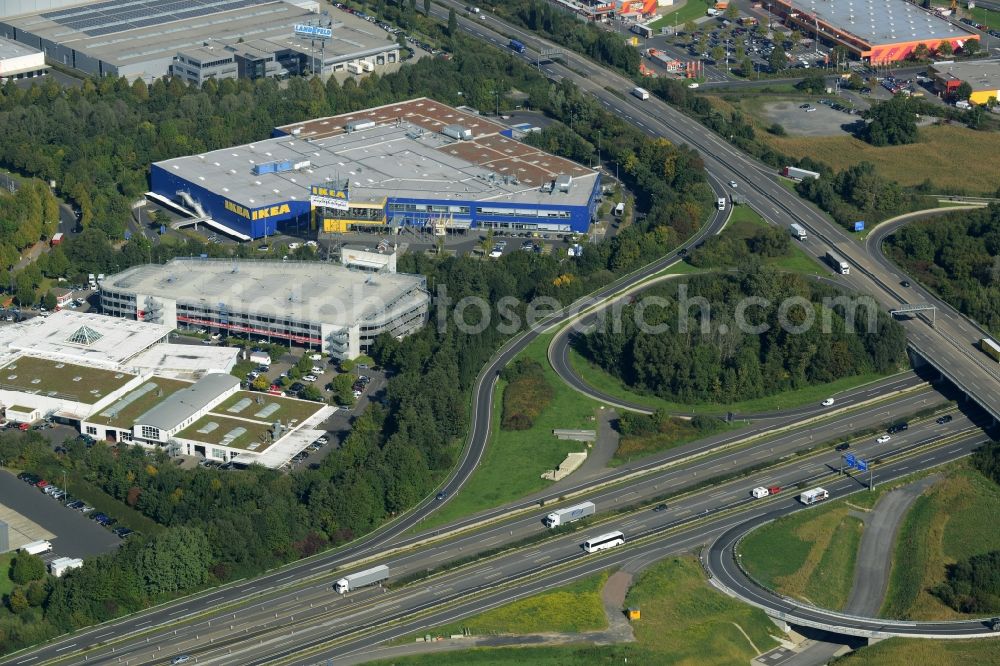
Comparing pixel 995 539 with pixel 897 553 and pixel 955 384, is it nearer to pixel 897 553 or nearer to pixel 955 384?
pixel 897 553

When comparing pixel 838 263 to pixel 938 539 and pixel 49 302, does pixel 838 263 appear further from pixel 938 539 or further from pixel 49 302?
pixel 49 302

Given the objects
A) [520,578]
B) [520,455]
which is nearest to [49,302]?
[520,455]

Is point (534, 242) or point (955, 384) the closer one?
point (955, 384)

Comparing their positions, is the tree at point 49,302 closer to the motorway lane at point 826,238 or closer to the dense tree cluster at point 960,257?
the motorway lane at point 826,238

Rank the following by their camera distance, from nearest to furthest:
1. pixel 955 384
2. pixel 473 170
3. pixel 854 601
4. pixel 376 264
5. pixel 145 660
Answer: pixel 145 660
pixel 854 601
pixel 955 384
pixel 376 264
pixel 473 170

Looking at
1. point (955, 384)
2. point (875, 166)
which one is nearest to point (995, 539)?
point (955, 384)

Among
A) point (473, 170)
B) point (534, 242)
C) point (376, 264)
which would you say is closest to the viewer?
point (376, 264)
